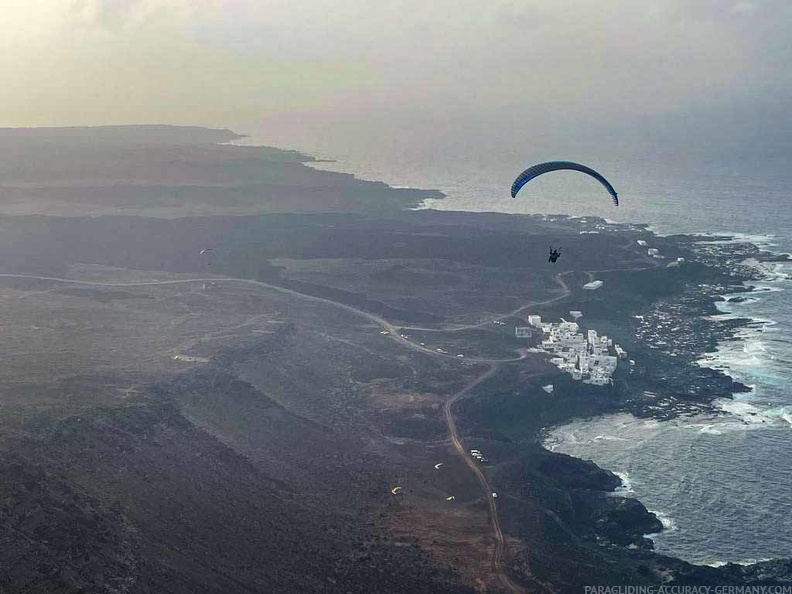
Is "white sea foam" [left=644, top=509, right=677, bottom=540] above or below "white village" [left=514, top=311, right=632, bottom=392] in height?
below

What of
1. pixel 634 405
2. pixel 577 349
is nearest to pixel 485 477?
pixel 634 405

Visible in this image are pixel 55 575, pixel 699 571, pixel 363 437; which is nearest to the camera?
pixel 55 575

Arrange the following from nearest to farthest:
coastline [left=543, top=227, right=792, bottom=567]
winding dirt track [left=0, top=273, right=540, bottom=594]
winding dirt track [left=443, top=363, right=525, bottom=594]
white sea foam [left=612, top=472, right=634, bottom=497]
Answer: winding dirt track [left=443, top=363, right=525, bottom=594]
winding dirt track [left=0, top=273, right=540, bottom=594]
coastline [left=543, top=227, right=792, bottom=567]
white sea foam [left=612, top=472, right=634, bottom=497]

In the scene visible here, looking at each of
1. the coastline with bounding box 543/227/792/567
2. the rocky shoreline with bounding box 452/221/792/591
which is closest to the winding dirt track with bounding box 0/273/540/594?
the rocky shoreline with bounding box 452/221/792/591

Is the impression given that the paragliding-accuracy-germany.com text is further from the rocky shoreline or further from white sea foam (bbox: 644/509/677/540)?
white sea foam (bbox: 644/509/677/540)

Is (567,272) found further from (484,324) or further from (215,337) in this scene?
(215,337)

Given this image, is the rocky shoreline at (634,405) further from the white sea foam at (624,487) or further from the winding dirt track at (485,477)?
the winding dirt track at (485,477)

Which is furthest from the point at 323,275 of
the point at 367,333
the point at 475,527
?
the point at 475,527
